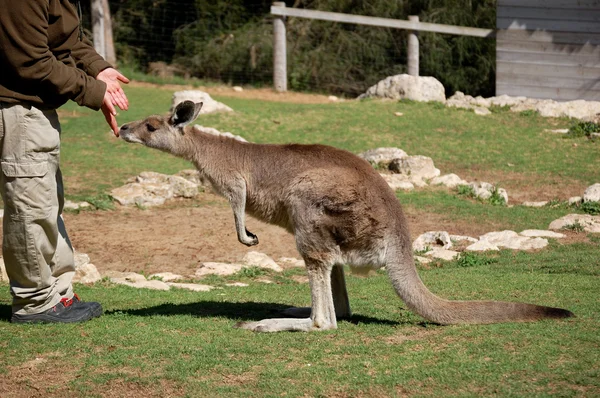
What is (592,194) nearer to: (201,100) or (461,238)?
(461,238)

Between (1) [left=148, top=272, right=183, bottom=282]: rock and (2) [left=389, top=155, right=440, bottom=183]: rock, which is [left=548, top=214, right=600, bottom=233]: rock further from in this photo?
(1) [left=148, top=272, right=183, bottom=282]: rock

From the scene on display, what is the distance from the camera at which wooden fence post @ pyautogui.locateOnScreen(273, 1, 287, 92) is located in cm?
1752

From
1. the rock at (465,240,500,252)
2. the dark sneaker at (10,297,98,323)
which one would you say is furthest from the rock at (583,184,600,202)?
the dark sneaker at (10,297,98,323)

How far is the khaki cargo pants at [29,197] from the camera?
5.45 metres

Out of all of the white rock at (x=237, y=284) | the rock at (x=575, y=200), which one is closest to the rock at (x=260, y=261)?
the white rock at (x=237, y=284)

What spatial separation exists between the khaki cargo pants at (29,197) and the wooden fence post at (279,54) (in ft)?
40.1

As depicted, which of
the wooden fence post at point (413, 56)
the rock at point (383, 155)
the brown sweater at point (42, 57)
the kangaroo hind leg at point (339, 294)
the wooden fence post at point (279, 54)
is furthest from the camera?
the wooden fence post at point (279, 54)

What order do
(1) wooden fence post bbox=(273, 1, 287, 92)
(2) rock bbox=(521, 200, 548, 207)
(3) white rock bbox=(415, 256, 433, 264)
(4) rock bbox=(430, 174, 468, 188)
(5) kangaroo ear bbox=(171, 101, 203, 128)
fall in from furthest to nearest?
(1) wooden fence post bbox=(273, 1, 287, 92)
(4) rock bbox=(430, 174, 468, 188)
(2) rock bbox=(521, 200, 548, 207)
(3) white rock bbox=(415, 256, 433, 264)
(5) kangaroo ear bbox=(171, 101, 203, 128)

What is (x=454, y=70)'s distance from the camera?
19.0 metres

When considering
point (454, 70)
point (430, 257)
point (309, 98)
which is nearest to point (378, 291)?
point (430, 257)

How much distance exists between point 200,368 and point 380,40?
15125 millimetres

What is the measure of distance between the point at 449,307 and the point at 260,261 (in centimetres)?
310

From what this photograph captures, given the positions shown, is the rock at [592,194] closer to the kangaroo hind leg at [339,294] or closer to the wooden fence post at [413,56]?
the kangaroo hind leg at [339,294]

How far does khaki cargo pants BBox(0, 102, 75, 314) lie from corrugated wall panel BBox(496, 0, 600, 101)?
13017mm
